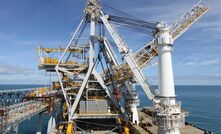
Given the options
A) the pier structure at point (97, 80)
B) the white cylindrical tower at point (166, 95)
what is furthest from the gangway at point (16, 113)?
the white cylindrical tower at point (166, 95)

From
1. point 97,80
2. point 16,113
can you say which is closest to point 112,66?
point 97,80

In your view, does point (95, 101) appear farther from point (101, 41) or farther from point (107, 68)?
point (101, 41)

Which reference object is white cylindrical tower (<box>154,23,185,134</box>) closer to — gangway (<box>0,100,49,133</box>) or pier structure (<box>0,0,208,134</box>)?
pier structure (<box>0,0,208,134</box>)

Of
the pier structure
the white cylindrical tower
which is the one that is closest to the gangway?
the pier structure

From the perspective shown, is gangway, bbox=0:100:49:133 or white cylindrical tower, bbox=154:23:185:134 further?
gangway, bbox=0:100:49:133

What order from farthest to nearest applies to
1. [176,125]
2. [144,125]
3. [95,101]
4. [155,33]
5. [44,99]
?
[44,99] → [95,101] → [144,125] → [155,33] → [176,125]

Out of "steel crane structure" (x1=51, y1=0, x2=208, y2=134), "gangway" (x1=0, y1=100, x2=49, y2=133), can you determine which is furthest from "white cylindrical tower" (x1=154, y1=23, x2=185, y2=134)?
"gangway" (x1=0, y1=100, x2=49, y2=133)

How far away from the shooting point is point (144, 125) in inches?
1587

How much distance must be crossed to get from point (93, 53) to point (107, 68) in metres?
3.71

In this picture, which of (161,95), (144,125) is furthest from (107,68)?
(161,95)

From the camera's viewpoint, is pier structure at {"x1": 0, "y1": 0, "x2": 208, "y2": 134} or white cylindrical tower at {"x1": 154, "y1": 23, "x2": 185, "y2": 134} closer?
white cylindrical tower at {"x1": 154, "y1": 23, "x2": 185, "y2": 134}

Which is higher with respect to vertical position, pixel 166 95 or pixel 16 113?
pixel 166 95

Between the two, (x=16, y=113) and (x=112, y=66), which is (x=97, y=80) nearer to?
(x=112, y=66)

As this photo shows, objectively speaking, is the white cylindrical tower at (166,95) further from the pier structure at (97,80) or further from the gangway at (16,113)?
the gangway at (16,113)
